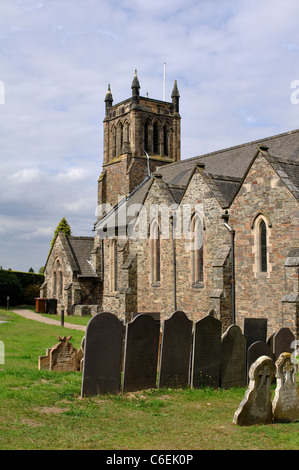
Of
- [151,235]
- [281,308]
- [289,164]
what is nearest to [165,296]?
[151,235]

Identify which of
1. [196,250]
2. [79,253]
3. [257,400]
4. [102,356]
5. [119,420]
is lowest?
[119,420]

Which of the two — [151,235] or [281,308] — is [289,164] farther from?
[151,235]

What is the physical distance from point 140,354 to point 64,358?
2.65 meters

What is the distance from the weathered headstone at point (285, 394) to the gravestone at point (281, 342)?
12.1ft

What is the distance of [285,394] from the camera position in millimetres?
9016

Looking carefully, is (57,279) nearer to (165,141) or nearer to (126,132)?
(126,132)

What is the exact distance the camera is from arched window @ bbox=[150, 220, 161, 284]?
25.7 m

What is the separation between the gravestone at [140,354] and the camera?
10609 millimetres

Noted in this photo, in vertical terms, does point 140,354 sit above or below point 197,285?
below

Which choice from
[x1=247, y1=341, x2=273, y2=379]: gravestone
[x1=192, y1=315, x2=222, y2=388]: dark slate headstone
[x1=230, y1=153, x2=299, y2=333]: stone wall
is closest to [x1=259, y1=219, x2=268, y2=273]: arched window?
[x1=230, y1=153, x2=299, y2=333]: stone wall

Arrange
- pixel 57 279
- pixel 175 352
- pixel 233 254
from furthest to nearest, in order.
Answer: pixel 57 279 → pixel 233 254 → pixel 175 352

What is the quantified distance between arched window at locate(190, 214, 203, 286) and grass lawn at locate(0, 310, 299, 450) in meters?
11.3

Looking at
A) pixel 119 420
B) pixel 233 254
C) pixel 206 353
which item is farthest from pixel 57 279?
pixel 119 420
